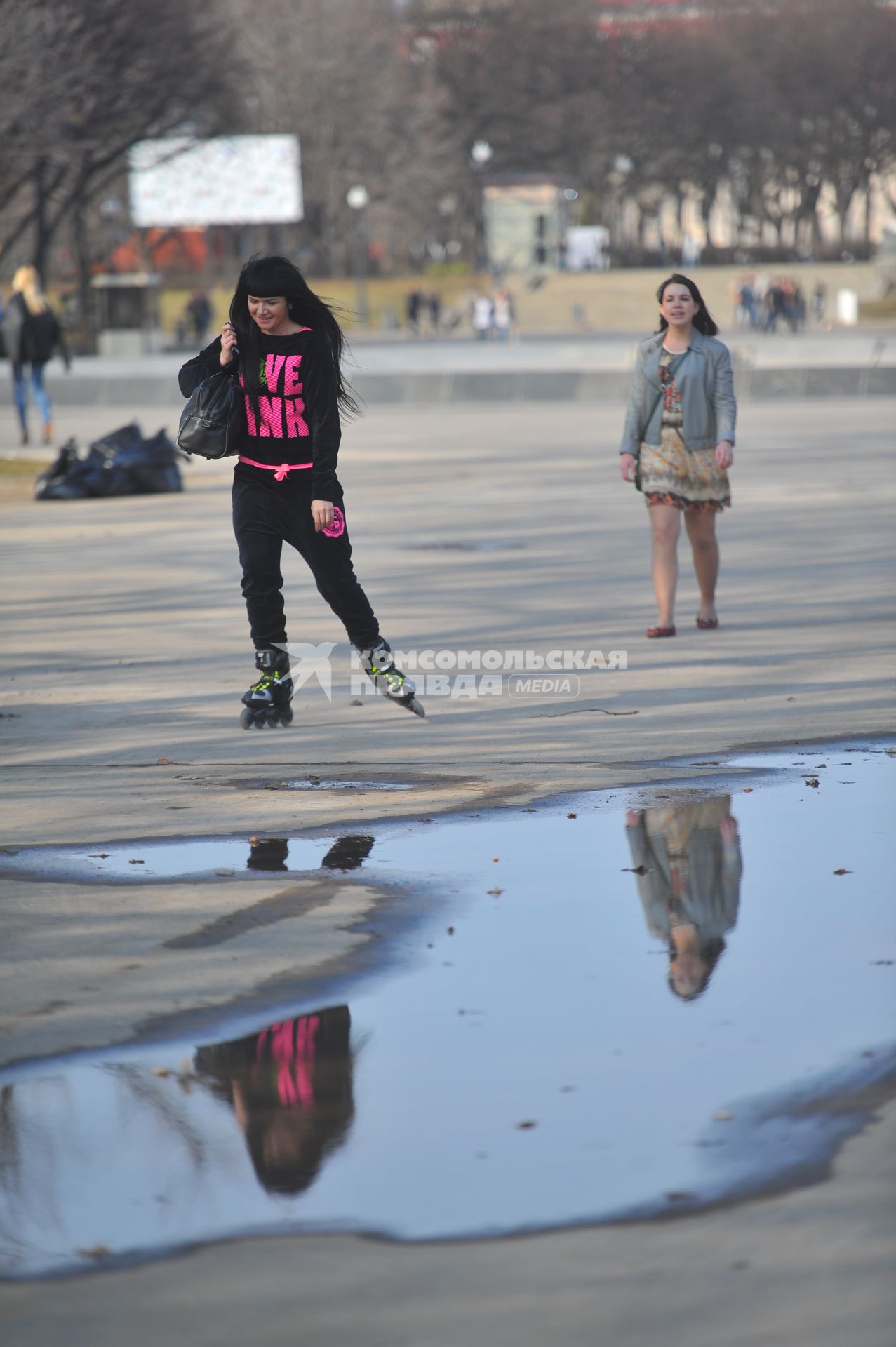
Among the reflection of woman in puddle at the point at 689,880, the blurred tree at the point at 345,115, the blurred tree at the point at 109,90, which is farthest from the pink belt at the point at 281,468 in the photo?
the blurred tree at the point at 345,115

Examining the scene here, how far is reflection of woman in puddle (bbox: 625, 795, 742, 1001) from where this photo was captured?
436 cm

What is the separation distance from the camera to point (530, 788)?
19.9ft

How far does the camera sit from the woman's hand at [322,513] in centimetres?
667

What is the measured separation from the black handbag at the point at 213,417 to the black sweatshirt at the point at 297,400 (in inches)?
2.2

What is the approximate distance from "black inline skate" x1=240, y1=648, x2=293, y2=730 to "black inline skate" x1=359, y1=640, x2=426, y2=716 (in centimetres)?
30

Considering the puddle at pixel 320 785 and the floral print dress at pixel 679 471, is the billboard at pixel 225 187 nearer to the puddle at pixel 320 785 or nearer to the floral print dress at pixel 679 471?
the floral print dress at pixel 679 471

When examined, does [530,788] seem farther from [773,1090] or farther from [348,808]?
[773,1090]

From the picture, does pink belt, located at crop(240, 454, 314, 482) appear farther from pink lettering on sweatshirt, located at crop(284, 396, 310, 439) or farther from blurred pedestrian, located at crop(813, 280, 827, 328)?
blurred pedestrian, located at crop(813, 280, 827, 328)

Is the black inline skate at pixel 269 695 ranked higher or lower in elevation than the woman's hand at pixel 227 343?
lower

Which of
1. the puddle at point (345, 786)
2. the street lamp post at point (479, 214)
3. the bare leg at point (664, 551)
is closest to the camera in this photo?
the puddle at point (345, 786)

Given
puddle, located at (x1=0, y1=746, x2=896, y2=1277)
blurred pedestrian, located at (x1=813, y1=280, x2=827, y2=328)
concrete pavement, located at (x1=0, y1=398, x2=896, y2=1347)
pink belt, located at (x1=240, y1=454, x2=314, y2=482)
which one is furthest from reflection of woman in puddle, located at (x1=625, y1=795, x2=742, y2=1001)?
blurred pedestrian, located at (x1=813, y1=280, x2=827, y2=328)

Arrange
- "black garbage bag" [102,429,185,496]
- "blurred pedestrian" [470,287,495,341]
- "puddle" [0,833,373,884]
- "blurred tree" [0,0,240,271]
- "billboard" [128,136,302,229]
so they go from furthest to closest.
A: 1. "billboard" [128,136,302,229]
2. "blurred pedestrian" [470,287,495,341]
3. "blurred tree" [0,0,240,271]
4. "black garbage bag" [102,429,185,496]
5. "puddle" [0,833,373,884]

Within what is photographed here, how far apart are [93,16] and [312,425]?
36104 millimetres

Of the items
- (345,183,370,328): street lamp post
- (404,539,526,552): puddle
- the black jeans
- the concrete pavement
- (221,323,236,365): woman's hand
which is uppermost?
(345,183,370,328): street lamp post
